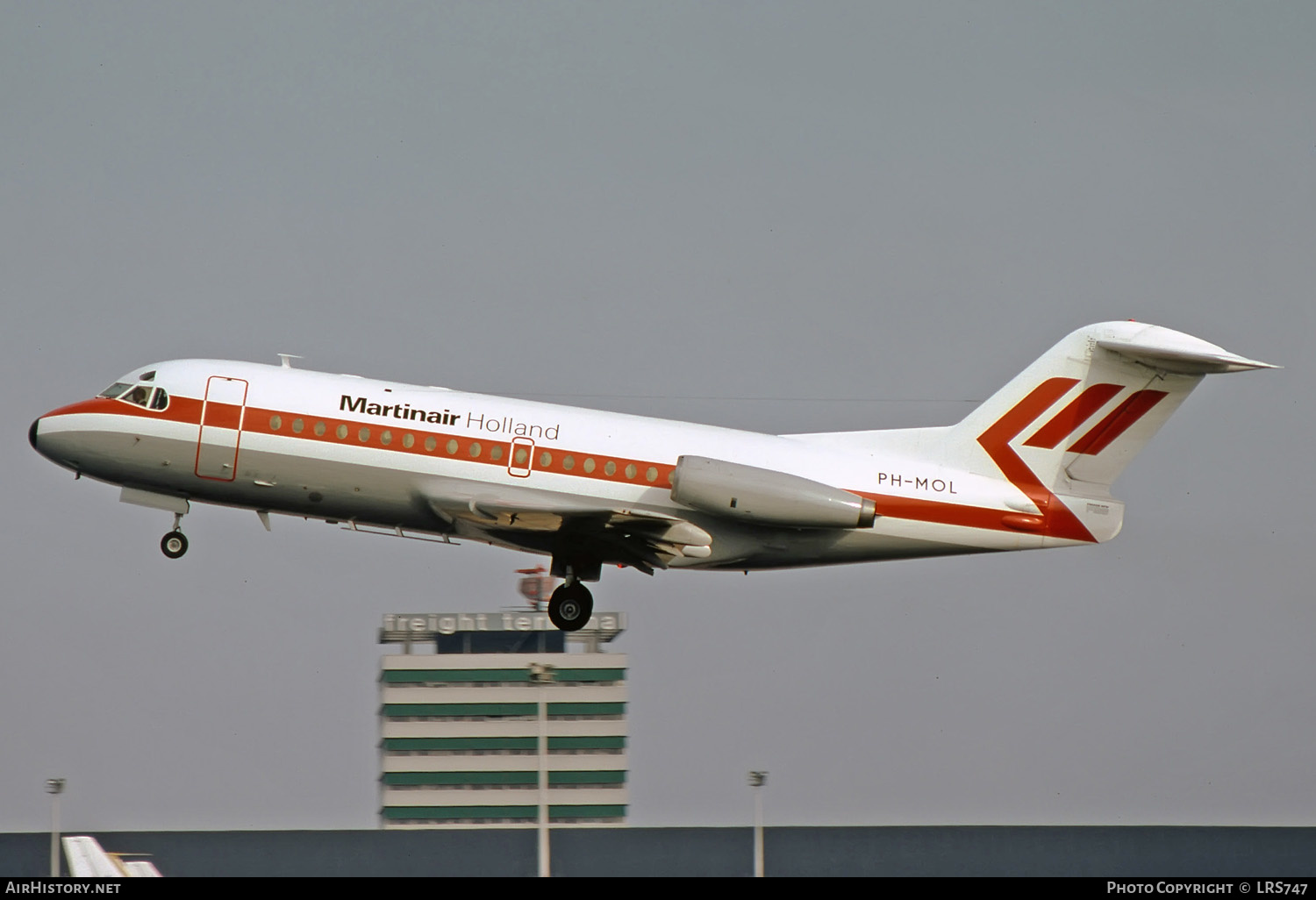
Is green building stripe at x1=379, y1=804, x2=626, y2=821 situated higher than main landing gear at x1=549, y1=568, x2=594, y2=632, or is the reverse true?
main landing gear at x1=549, y1=568, x2=594, y2=632

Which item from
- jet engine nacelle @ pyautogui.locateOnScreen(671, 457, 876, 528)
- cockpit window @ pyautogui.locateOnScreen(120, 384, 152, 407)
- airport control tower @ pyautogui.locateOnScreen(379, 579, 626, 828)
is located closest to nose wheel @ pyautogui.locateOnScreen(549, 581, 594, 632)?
jet engine nacelle @ pyautogui.locateOnScreen(671, 457, 876, 528)

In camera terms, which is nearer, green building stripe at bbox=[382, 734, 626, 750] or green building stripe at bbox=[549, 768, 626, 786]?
green building stripe at bbox=[549, 768, 626, 786]

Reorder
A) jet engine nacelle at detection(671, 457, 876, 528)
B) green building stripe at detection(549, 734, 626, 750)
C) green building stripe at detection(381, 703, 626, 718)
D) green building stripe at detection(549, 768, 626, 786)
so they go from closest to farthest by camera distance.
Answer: jet engine nacelle at detection(671, 457, 876, 528) < green building stripe at detection(549, 768, 626, 786) < green building stripe at detection(549, 734, 626, 750) < green building stripe at detection(381, 703, 626, 718)

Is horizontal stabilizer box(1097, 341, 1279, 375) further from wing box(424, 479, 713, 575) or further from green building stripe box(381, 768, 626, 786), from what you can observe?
green building stripe box(381, 768, 626, 786)

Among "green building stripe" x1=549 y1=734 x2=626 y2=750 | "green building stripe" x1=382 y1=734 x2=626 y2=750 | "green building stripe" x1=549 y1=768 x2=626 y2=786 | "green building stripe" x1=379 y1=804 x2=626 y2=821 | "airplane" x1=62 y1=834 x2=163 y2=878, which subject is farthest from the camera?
"green building stripe" x1=549 y1=734 x2=626 y2=750

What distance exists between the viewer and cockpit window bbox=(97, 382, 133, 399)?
28.1 m

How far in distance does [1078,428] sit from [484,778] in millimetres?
60078

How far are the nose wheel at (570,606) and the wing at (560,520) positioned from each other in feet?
3.43

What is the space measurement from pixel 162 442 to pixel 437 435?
177 inches

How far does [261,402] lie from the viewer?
2719 centimetres

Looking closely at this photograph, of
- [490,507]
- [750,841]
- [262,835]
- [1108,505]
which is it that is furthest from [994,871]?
[490,507]

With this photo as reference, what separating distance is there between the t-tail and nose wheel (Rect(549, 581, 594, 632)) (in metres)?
6.48

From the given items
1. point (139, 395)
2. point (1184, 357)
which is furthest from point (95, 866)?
point (1184, 357)

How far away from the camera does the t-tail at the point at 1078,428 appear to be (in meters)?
27.6
